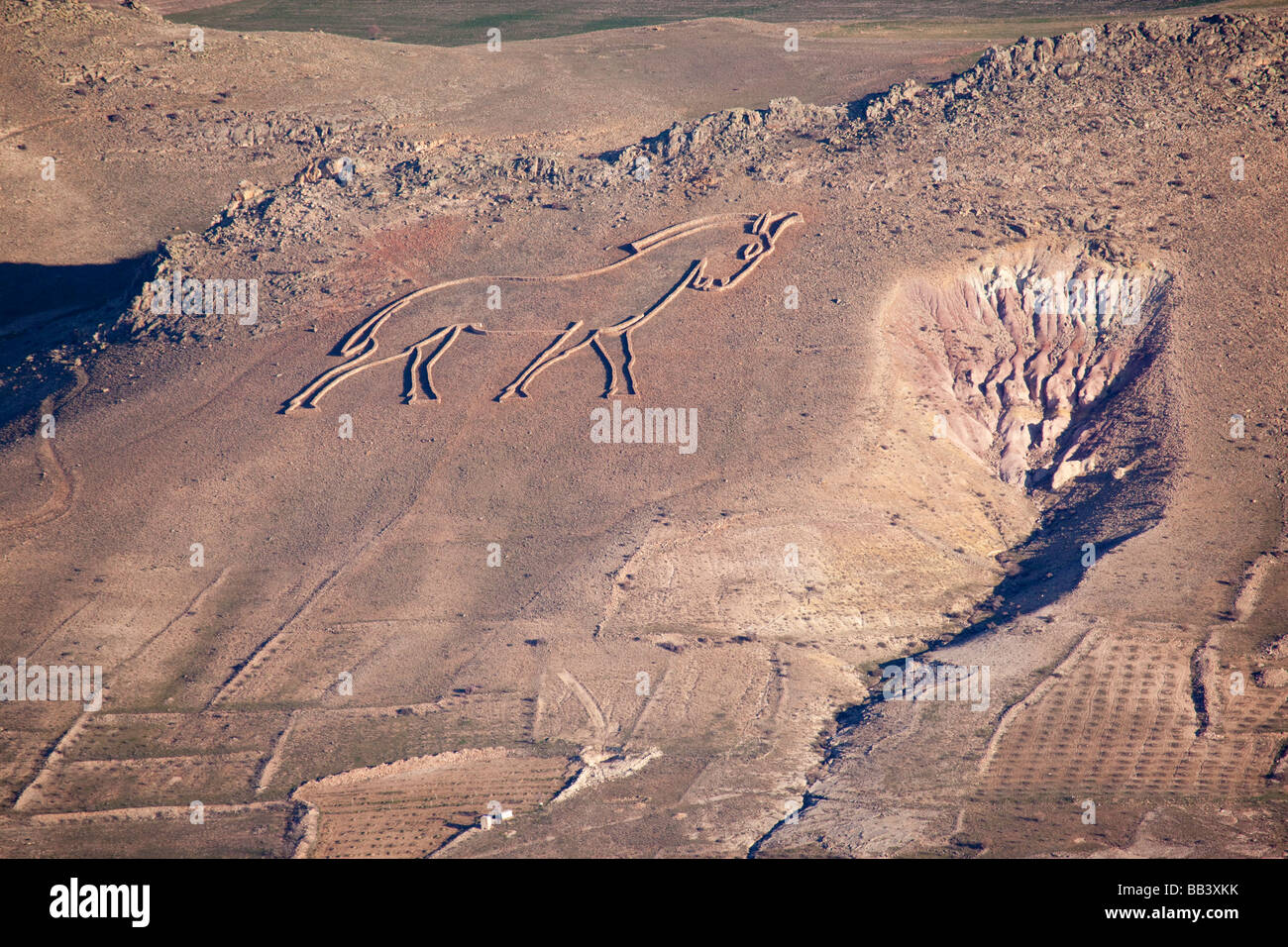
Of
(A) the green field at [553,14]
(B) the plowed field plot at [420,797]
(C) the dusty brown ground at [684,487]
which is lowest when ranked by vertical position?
(B) the plowed field plot at [420,797]

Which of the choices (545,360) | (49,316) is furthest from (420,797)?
(49,316)

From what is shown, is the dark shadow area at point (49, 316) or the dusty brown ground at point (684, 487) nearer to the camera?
the dusty brown ground at point (684, 487)

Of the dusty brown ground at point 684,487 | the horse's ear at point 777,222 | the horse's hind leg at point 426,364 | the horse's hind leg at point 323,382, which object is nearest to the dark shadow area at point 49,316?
the dusty brown ground at point 684,487

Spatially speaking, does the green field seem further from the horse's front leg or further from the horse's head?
the horse's front leg

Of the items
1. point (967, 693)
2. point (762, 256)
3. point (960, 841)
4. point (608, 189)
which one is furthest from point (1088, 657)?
point (608, 189)

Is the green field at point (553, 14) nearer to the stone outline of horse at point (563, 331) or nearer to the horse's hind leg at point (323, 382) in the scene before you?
the stone outline of horse at point (563, 331)

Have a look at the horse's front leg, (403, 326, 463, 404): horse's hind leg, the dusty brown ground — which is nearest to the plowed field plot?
the dusty brown ground
